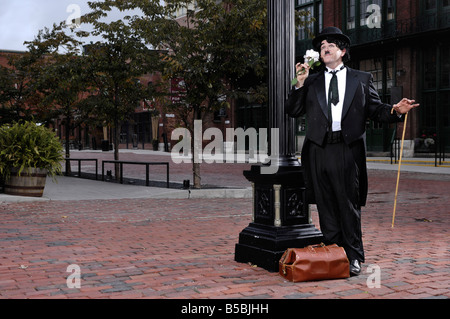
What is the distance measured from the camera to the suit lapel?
461 centimetres

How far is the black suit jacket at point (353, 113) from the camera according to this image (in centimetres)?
459

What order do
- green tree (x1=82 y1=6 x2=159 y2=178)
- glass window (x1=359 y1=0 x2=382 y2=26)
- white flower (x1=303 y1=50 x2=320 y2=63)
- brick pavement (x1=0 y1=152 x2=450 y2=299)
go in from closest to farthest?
brick pavement (x1=0 y1=152 x2=450 y2=299)
white flower (x1=303 y1=50 x2=320 y2=63)
green tree (x1=82 y1=6 x2=159 y2=178)
glass window (x1=359 y1=0 x2=382 y2=26)

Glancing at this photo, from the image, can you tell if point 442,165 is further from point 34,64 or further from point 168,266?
point 168,266

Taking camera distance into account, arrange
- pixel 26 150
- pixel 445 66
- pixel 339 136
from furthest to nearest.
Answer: pixel 445 66
pixel 26 150
pixel 339 136

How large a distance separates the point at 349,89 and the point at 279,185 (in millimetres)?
1120

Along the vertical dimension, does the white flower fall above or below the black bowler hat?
below

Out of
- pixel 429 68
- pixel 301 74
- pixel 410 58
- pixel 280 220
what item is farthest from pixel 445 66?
pixel 280 220

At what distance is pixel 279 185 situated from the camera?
5129 millimetres

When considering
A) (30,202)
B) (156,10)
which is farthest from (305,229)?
(156,10)

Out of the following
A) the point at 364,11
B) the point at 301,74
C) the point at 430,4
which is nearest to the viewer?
the point at 301,74

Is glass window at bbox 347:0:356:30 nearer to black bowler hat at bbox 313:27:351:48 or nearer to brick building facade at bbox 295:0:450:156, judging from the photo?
brick building facade at bbox 295:0:450:156

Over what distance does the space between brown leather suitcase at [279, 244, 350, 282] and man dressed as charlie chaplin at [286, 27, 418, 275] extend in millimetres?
189

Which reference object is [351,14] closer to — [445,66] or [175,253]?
[445,66]

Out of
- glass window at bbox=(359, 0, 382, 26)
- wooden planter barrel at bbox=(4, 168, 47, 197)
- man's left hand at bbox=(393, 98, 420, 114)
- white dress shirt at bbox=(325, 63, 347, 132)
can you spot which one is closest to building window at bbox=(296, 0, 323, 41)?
glass window at bbox=(359, 0, 382, 26)
